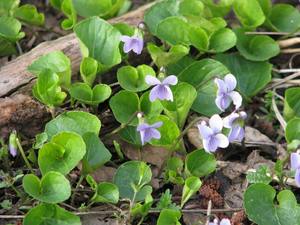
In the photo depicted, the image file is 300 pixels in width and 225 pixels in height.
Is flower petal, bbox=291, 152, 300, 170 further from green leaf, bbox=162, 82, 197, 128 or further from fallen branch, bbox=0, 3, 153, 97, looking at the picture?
fallen branch, bbox=0, 3, 153, 97

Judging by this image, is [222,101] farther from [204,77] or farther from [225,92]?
[204,77]

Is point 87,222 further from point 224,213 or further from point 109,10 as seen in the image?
point 109,10

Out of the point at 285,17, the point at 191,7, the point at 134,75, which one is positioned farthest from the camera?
the point at 285,17

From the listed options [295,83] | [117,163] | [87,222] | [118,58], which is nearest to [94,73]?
[118,58]

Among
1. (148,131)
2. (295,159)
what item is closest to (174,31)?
(148,131)

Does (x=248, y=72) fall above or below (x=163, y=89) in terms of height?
below

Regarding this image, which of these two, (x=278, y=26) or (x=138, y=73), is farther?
(x=278, y=26)
